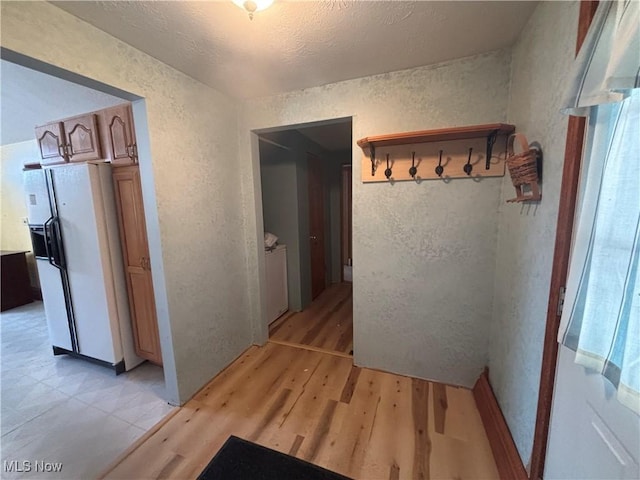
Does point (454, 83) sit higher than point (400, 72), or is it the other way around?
point (400, 72)

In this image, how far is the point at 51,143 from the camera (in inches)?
86.0

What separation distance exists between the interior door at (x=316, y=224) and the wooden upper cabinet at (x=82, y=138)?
2.19 m

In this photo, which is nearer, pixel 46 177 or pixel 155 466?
pixel 155 466

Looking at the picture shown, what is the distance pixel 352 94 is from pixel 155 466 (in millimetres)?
2649

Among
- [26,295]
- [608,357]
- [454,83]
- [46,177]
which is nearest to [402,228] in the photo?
[454,83]

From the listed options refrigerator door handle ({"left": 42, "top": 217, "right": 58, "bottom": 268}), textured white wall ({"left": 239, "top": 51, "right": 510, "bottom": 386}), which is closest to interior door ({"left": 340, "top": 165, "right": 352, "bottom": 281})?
textured white wall ({"left": 239, "top": 51, "right": 510, "bottom": 386})

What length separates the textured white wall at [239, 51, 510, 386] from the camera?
1.65 metres

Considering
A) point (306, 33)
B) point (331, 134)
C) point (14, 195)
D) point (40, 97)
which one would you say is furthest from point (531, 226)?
point (14, 195)

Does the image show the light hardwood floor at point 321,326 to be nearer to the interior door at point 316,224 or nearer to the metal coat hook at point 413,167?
the interior door at point 316,224

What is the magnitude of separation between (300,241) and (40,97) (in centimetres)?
264

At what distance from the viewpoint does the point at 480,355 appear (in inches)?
71.1

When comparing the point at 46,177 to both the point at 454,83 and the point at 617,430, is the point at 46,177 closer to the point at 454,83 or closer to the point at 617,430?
the point at 454,83

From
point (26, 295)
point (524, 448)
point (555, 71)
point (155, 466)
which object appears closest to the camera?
point (555, 71)

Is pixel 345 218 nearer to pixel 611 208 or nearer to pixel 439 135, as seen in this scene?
pixel 439 135
